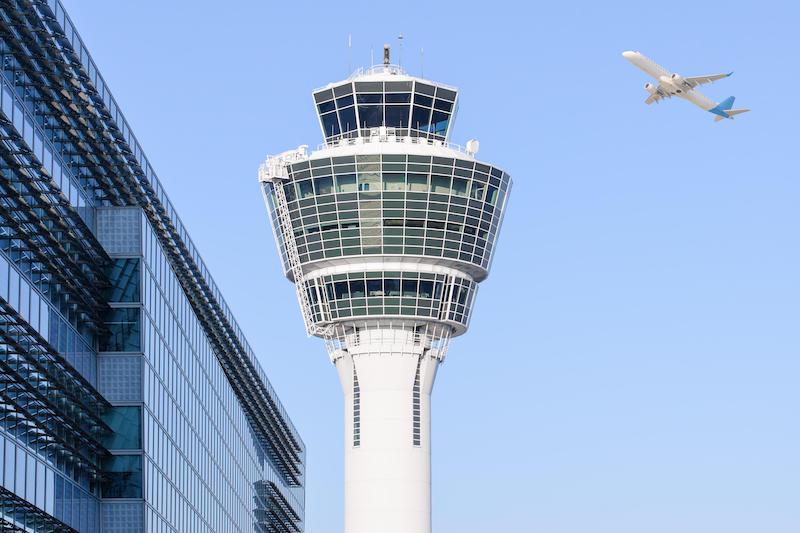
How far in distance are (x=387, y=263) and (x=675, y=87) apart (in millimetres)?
27787

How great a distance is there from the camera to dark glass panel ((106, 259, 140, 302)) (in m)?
84.9

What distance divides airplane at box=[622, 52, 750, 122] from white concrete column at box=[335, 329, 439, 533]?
1138 inches

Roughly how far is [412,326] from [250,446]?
77.2ft

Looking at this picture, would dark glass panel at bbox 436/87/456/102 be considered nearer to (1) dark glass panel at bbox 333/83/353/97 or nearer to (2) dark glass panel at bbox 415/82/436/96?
(2) dark glass panel at bbox 415/82/436/96

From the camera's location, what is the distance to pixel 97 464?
3216 inches

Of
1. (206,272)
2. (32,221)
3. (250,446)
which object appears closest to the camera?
(32,221)

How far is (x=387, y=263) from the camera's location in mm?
128625

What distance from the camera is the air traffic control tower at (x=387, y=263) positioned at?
418ft

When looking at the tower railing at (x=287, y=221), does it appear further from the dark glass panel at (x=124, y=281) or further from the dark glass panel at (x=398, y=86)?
the dark glass panel at (x=124, y=281)

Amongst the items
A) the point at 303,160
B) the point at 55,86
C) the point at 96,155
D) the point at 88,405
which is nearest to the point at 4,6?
the point at 55,86

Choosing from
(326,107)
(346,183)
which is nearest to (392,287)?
(346,183)

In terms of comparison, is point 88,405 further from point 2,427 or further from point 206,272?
point 206,272

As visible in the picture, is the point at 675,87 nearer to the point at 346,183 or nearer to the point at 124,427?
the point at 346,183

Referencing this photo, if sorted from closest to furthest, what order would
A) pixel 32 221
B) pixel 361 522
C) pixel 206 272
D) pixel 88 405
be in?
pixel 32 221
pixel 88 405
pixel 206 272
pixel 361 522
